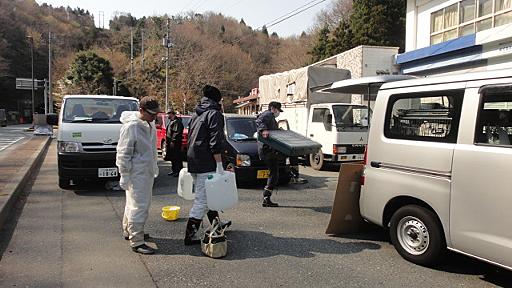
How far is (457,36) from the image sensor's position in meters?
15.5

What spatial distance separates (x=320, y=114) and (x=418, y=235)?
8194mm

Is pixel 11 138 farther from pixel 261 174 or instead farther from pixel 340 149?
pixel 261 174

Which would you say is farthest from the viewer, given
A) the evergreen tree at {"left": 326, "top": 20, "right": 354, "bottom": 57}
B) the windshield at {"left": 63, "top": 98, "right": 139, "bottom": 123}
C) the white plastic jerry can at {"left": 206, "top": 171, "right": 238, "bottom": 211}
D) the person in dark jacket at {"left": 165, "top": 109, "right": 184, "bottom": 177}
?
the evergreen tree at {"left": 326, "top": 20, "right": 354, "bottom": 57}

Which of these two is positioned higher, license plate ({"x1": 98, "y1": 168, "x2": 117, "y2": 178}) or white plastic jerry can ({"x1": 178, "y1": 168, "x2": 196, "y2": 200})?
white plastic jerry can ({"x1": 178, "y1": 168, "x2": 196, "y2": 200})

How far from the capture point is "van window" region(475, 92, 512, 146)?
3.65m

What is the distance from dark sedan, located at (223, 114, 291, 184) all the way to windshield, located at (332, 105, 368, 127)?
305 cm

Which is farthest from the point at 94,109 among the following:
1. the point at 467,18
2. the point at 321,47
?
the point at 321,47

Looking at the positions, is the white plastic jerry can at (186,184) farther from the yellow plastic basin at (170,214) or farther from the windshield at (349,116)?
the windshield at (349,116)

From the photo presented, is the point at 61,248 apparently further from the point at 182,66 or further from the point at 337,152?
the point at 182,66

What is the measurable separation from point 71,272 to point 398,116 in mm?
3856

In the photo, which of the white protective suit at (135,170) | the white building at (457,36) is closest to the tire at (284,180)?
the white protective suit at (135,170)

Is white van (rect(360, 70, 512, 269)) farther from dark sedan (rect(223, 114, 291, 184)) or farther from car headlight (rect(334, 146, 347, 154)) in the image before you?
car headlight (rect(334, 146, 347, 154))

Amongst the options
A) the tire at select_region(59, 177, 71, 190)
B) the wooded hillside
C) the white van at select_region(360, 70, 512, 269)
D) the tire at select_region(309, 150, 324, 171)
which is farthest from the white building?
the wooded hillside

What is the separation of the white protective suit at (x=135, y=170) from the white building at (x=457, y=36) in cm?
1016
